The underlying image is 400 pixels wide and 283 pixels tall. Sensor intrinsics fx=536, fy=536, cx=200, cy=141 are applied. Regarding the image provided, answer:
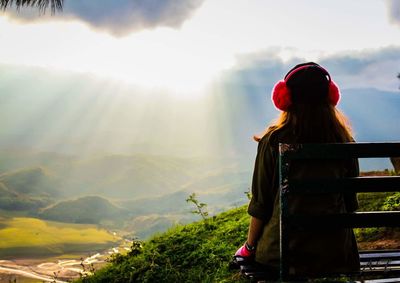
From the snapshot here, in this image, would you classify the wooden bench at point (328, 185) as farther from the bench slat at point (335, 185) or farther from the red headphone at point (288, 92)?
the red headphone at point (288, 92)

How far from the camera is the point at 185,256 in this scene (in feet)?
24.4

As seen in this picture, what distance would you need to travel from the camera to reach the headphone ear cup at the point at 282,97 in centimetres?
354

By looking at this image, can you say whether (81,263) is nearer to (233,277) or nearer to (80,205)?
(233,277)

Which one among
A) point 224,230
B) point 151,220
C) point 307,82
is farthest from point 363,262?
point 151,220

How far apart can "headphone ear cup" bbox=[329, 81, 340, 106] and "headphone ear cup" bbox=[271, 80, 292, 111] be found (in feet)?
0.93

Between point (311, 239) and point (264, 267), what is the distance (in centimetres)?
50

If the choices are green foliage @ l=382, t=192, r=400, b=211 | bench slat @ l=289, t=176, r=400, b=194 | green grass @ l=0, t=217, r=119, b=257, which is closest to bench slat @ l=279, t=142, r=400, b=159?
bench slat @ l=289, t=176, r=400, b=194

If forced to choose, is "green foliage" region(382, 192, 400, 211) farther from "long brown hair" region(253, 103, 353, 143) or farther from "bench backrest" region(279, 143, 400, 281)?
"bench backrest" region(279, 143, 400, 281)

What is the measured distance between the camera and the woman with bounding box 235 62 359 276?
3342 millimetres

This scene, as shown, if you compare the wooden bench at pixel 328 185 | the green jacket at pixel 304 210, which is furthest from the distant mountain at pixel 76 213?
the wooden bench at pixel 328 185

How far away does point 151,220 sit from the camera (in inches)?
7530

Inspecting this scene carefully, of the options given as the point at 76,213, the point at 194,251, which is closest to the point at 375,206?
the point at 194,251

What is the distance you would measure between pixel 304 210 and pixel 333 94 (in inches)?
32.4

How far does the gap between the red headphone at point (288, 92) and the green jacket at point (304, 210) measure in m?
0.20
